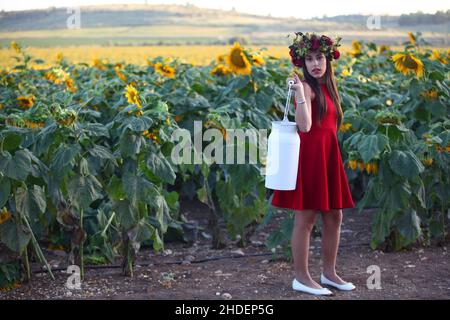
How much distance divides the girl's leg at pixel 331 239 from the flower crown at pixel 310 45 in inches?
27.7

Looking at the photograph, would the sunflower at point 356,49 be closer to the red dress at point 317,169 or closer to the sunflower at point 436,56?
the sunflower at point 436,56

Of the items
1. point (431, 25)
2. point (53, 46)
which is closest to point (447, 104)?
point (431, 25)

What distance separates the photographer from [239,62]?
514 cm

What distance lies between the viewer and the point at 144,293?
11.5 feet

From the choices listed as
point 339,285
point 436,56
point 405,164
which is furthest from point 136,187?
point 436,56

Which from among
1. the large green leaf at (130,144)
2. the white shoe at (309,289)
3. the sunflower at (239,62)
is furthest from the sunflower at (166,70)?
the white shoe at (309,289)

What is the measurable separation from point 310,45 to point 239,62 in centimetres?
184

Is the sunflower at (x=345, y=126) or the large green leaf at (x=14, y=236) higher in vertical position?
the sunflower at (x=345, y=126)

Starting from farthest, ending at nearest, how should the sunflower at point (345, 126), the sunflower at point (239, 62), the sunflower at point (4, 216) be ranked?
the sunflower at point (239, 62) → the sunflower at point (345, 126) → the sunflower at point (4, 216)

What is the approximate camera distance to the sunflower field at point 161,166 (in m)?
3.46

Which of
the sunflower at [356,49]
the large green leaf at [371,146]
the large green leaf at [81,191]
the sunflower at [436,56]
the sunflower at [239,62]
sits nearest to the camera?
the large green leaf at [81,191]

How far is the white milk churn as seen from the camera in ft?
10.5

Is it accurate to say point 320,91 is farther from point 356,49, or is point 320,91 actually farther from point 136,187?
point 356,49

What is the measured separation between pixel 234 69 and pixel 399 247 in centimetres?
169
